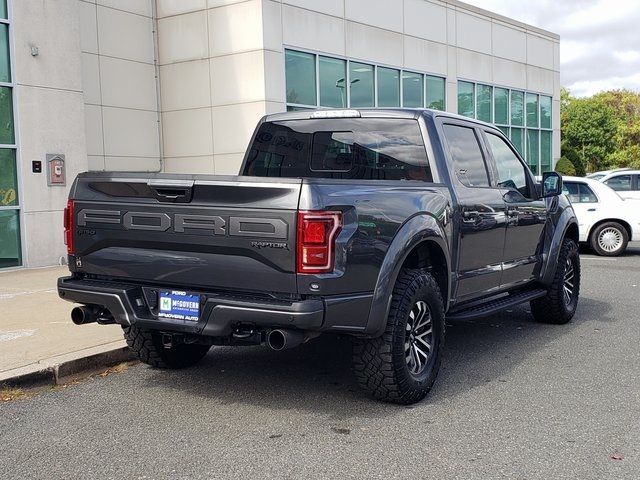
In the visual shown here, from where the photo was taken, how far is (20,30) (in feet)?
40.3

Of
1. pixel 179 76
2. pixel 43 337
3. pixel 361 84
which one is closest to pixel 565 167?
pixel 361 84

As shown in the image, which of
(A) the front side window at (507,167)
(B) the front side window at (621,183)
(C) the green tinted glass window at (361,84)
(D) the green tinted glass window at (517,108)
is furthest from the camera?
(D) the green tinted glass window at (517,108)

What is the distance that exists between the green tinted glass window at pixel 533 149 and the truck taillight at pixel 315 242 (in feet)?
78.7

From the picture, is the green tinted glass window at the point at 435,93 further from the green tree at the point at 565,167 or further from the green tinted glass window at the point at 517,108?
the green tree at the point at 565,167

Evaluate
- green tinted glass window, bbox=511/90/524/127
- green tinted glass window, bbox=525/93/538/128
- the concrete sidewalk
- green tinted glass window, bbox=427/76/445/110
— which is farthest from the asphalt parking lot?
green tinted glass window, bbox=525/93/538/128

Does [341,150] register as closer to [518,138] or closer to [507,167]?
[507,167]

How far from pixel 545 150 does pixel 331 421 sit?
2565cm

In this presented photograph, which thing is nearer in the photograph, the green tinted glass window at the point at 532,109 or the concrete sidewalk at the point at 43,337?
the concrete sidewalk at the point at 43,337

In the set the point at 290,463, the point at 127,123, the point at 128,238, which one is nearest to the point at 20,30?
the point at 127,123

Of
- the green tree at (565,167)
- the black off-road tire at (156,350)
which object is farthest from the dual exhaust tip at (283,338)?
the green tree at (565,167)

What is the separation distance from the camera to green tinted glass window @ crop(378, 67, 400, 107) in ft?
63.9

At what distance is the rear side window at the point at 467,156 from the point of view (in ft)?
19.5

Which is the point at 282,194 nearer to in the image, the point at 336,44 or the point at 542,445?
the point at 542,445

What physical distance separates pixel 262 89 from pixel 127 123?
313cm
